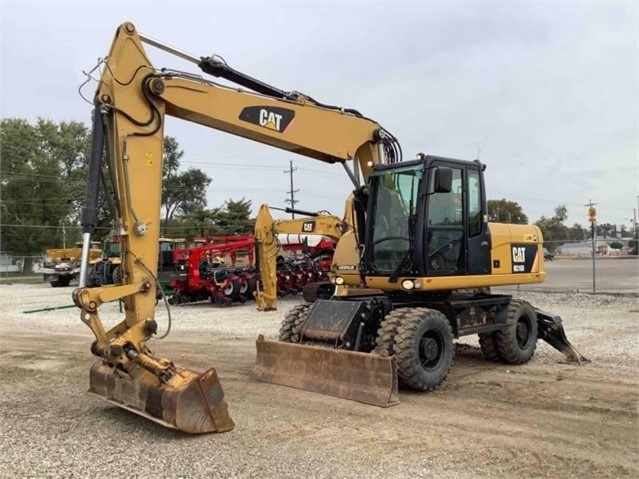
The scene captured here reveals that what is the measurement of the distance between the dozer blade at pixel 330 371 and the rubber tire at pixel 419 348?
1.06ft

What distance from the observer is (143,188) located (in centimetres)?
575

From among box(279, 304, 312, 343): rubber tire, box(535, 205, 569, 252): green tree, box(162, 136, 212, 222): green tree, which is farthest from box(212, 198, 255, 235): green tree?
box(535, 205, 569, 252): green tree

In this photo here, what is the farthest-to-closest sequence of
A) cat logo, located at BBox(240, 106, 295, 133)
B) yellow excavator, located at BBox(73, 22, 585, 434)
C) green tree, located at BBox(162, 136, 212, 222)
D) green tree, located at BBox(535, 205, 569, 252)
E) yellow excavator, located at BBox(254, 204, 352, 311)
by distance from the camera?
1. green tree, located at BBox(535, 205, 569, 252)
2. green tree, located at BBox(162, 136, 212, 222)
3. yellow excavator, located at BBox(254, 204, 352, 311)
4. cat logo, located at BBox(240, 106, 295, 133)
5. yellow excavator, located at BBox(73, 22, 585, 434)

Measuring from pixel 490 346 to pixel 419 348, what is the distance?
2.18 m

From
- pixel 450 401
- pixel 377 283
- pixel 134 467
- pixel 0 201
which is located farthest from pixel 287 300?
pixel 0 201

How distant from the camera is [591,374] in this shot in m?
7.43

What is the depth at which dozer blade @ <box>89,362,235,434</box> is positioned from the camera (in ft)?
16.1

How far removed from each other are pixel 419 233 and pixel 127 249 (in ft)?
10.7

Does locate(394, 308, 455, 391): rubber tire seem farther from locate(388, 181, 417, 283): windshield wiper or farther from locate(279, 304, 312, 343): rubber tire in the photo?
locate(279, 304, 312, 343): rubber tire

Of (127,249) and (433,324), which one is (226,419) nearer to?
(127,249)

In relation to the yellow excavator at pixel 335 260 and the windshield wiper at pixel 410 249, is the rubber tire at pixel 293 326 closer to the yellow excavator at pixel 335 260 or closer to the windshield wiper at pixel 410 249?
the yellow excavator at pixel 335 260

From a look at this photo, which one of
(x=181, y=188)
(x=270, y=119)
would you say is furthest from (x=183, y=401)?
(x=181, y=188)

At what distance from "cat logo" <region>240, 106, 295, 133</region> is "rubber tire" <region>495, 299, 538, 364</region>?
Result: 4043mm

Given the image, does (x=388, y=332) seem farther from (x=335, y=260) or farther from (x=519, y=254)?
(x=519, y=254)
